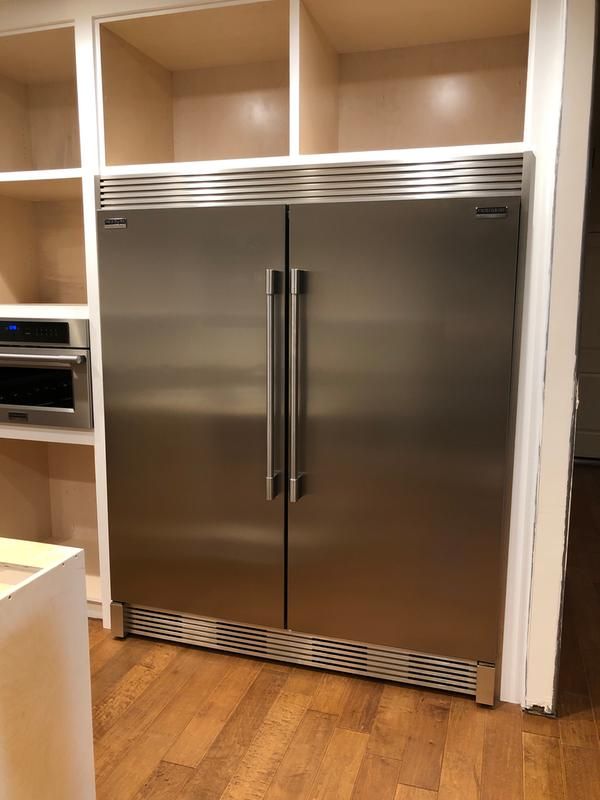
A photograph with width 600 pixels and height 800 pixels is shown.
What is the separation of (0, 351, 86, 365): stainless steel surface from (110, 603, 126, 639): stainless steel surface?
985mm

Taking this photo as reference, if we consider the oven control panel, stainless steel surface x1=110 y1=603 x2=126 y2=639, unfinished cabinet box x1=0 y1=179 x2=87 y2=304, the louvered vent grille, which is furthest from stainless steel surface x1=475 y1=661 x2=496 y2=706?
Result: unfinished cabinet box x1=0 y1=179 x2=87 y2=304

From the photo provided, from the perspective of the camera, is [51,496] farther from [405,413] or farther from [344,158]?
[344,158]

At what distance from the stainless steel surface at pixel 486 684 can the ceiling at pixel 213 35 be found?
232 cm

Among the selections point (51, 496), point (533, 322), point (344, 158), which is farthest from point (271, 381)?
point (51, 496)

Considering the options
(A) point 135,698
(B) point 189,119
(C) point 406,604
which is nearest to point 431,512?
(C) point 406,604

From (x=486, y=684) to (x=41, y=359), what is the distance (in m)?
2.00

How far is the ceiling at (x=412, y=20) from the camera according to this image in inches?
88.0

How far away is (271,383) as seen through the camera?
7.67ft

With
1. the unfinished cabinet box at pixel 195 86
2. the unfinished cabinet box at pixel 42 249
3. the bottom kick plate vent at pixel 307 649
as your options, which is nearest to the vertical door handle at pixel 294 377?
the bottom kick plate vent at pixel 307 649

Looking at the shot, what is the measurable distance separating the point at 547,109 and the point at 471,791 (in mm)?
2015

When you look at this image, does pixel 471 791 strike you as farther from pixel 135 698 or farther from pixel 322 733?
pixel 135 698

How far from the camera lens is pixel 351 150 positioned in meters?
2.70

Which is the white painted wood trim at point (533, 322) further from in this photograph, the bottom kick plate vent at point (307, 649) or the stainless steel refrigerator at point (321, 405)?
the bottom kick plate vent at point (307, 649)

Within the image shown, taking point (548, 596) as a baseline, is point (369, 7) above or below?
above
